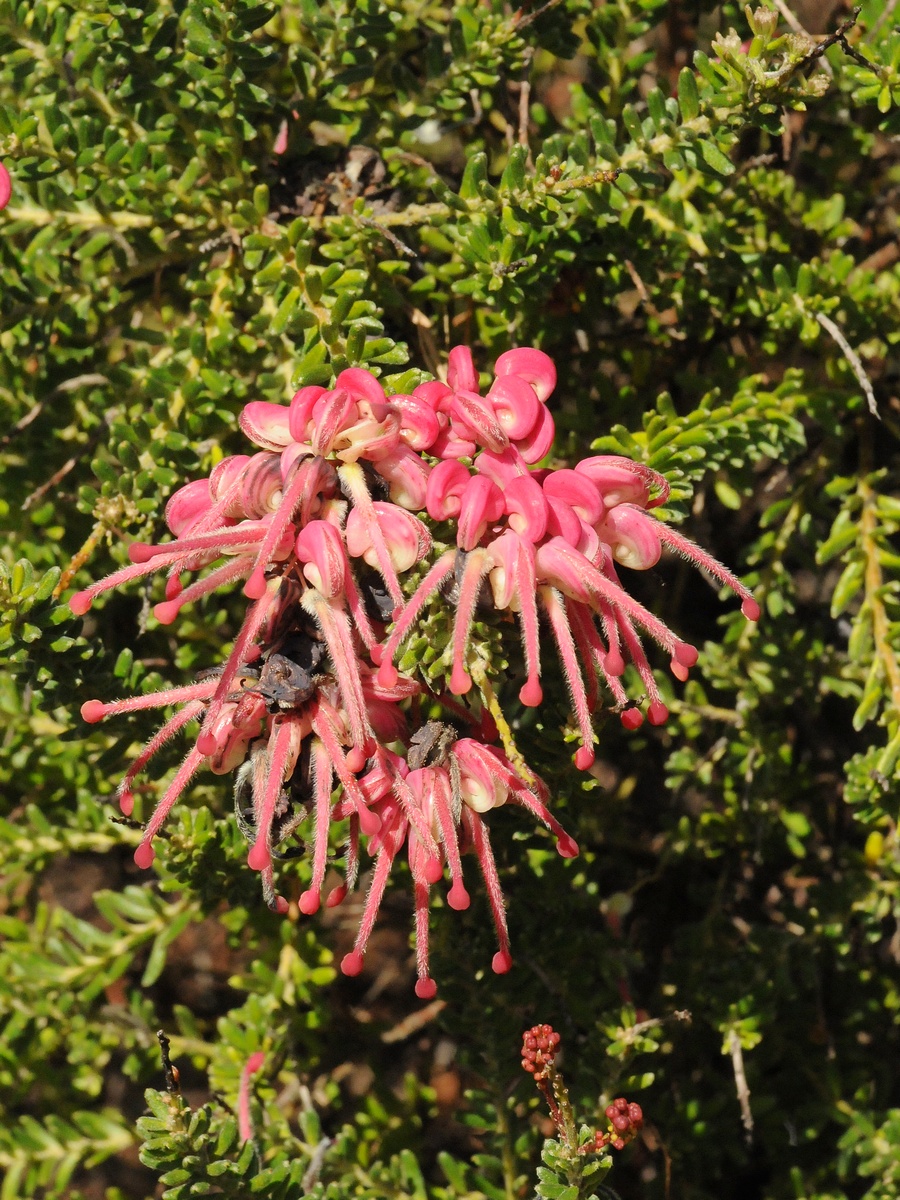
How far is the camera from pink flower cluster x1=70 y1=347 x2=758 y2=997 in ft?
3.55

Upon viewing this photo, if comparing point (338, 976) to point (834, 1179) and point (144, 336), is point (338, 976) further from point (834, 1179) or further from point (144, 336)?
point (144, 336)

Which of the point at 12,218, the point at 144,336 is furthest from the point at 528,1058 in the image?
the point at 12,218

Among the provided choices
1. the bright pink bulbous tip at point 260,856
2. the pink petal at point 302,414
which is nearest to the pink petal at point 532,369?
the pink petal at point 302,414

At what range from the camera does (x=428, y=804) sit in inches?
43.6

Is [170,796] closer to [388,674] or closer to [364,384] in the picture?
[388,674]

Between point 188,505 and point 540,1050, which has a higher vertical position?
point 188,505

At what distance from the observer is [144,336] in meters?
1.70

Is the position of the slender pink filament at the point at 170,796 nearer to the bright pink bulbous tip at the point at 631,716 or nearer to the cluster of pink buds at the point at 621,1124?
the bright pink bulbous tip at the point at 631,716

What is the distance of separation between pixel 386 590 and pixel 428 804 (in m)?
0.22

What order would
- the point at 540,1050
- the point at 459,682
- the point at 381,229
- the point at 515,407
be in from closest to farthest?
the point at 459,682
the point at 515,407
the point at 540,1050
the point at 381,229

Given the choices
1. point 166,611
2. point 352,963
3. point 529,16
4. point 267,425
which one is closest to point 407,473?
point 267,425

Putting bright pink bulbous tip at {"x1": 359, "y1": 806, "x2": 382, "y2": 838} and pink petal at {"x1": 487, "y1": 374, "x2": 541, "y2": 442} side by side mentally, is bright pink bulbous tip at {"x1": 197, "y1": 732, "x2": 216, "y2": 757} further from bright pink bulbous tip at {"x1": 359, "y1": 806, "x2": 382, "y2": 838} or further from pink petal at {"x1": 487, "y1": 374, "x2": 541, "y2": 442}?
pink petal at {"x1": 487, "y1": 374, "x2": 541, "y2": 442}

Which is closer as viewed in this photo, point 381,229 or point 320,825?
point 320,825

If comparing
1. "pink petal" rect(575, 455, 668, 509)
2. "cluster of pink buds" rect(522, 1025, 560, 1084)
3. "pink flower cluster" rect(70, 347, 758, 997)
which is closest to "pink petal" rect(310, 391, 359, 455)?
"pink flower cluster" rect(70, 347, 758, 997)
